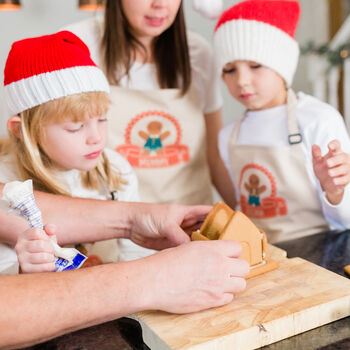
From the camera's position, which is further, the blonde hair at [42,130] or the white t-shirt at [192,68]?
the white t-shirt at [192,68]

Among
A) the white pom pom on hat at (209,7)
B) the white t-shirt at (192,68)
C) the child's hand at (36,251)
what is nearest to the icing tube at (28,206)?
the child's hand at (36,251)

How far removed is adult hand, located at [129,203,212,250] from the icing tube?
30 centimetres

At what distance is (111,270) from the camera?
0.76m

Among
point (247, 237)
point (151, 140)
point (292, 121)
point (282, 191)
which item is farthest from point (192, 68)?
point (247, 237)

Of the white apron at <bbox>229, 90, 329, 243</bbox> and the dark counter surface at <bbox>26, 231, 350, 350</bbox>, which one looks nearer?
the dark counter surface at <bbox>26, 231, 350, 350</bbox>

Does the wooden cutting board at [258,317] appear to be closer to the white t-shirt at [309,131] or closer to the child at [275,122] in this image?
the white t-shirt at [309,131]

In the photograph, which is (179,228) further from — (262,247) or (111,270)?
(111,270)

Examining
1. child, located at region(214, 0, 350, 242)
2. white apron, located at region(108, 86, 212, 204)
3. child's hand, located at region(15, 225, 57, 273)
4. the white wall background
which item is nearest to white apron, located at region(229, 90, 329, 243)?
child, located at region(214, 0, 350, 242)

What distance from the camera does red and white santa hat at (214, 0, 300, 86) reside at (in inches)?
57.4

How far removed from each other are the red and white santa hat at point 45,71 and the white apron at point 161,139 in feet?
1.59

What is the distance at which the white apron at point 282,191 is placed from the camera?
144cm

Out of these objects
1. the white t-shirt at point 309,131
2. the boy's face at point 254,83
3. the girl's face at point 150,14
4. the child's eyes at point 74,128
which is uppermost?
the girl's face at point 150,14

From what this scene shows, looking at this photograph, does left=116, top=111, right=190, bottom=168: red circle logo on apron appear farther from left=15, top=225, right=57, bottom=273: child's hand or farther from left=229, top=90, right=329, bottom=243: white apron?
left=15, top=225, right=57, bottom=273: child's hand

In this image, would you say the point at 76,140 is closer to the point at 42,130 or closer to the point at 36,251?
the point at 42,130
